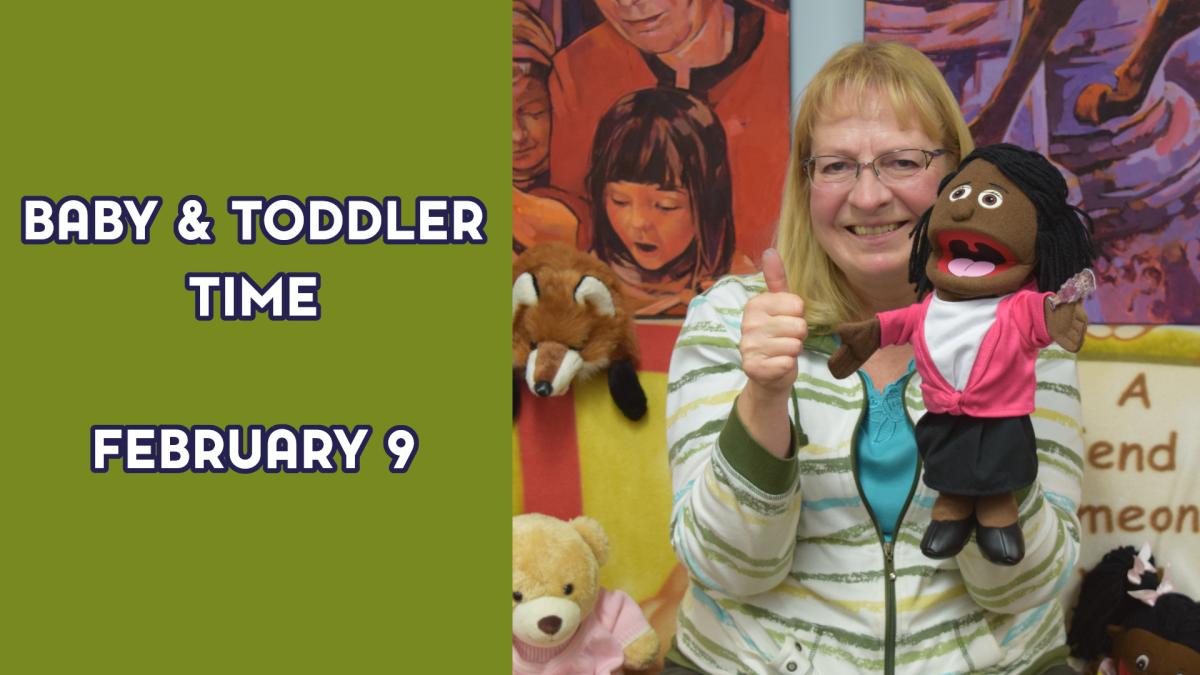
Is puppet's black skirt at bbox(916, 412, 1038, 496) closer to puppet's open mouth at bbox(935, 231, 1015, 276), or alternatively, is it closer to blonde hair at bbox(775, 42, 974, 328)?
puppet's open mouth at bbox(935, 231, 1015, 276)

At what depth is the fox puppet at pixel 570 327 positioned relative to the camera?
1.87 metres

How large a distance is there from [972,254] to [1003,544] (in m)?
0.24

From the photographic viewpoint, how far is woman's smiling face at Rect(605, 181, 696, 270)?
1933 millimetres

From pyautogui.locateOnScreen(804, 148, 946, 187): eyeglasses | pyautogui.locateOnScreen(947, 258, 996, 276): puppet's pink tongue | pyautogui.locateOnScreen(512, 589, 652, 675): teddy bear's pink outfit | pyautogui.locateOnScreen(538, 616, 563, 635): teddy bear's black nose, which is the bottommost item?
pyautogui.locateOnScreen(512, 589, 652, 675): teddy bear's pink outfit

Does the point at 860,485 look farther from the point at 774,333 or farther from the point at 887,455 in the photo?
the point at 774,333

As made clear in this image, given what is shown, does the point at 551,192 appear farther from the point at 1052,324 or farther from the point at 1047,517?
the point at 1052,324

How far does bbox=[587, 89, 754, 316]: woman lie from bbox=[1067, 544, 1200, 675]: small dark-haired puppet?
0.67 metres

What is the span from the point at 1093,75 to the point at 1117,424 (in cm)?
49

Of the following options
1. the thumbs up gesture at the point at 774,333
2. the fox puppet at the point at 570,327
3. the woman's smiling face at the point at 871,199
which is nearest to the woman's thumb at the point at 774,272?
the thumbs up gesture at the point at 774,333

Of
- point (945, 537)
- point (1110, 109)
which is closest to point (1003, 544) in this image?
point (945, 537)

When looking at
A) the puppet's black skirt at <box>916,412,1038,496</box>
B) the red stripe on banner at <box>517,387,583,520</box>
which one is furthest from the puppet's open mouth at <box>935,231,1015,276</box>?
the red stripe on banner at <box>517,387,583,520</box>

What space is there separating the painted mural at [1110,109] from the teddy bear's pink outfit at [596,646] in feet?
2.64

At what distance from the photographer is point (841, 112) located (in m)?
1.41

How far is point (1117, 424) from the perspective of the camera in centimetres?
179
